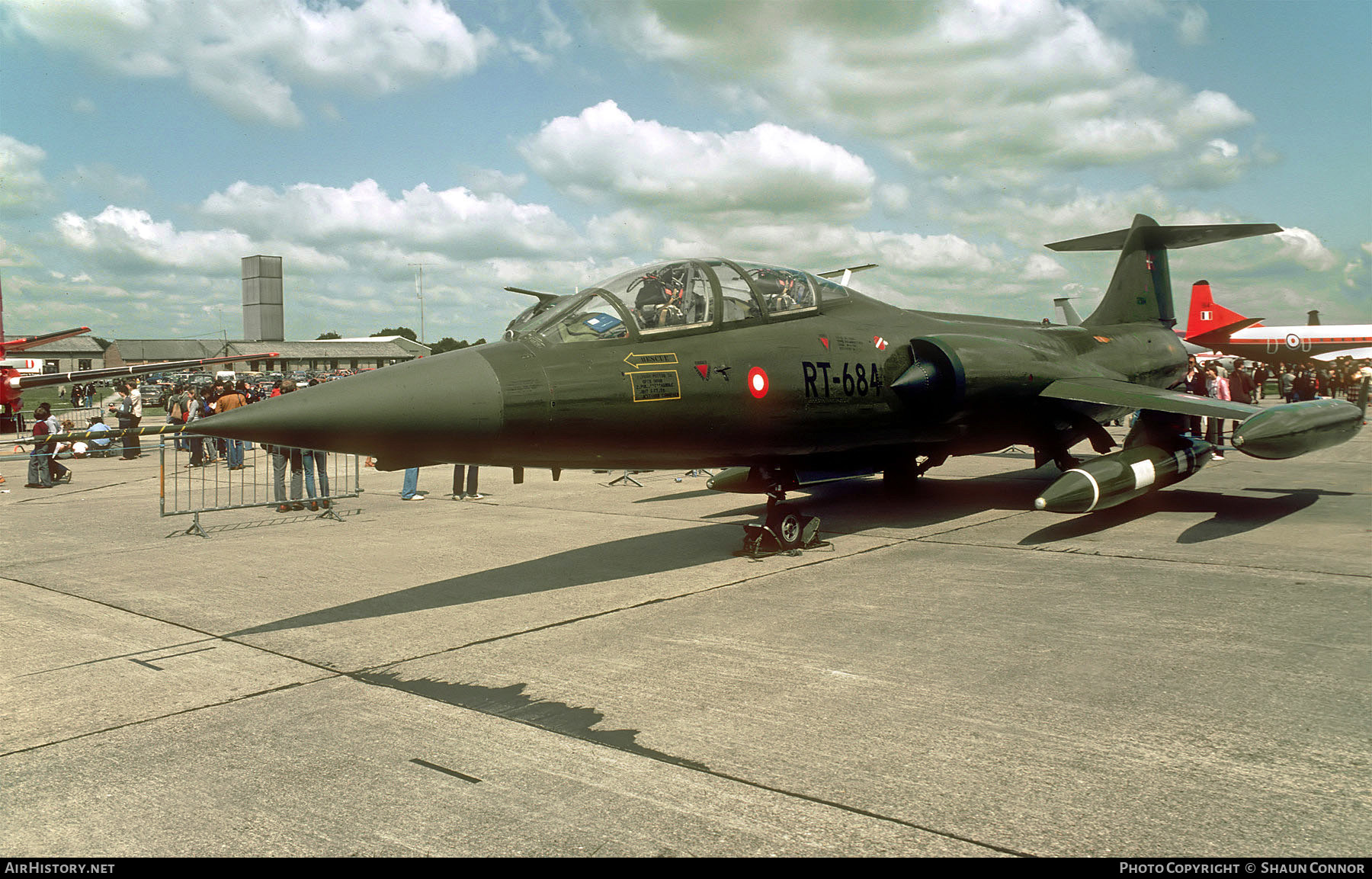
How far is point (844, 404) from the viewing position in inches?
326

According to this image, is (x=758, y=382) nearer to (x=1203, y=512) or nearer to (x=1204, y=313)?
(x=1203, y=512)

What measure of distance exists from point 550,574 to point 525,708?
130 inches

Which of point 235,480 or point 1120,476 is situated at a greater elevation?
Answer: point 1120,476

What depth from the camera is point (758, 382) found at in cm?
746

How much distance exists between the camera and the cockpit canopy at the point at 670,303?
22.2 ft

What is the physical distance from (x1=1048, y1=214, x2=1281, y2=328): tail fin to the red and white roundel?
892cm

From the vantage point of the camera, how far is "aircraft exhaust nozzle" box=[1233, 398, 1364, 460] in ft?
30.0

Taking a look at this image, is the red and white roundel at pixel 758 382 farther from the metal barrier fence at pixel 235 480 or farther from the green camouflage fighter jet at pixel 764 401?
the metal barrier fence at pixel 235 480

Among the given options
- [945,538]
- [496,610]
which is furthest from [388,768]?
[945,538]

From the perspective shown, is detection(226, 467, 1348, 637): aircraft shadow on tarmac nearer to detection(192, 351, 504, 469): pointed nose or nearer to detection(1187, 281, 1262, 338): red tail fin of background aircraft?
detection(192, 351, 504, 469): pointed nose

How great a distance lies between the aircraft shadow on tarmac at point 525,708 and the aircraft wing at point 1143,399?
7.68 meters

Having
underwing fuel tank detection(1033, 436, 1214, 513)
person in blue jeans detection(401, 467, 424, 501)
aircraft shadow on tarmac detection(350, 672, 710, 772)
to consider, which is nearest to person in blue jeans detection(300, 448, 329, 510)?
person in blue jeans detection(401, 467, 424, 501)

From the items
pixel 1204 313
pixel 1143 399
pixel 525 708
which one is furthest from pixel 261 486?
pixel 1204 313

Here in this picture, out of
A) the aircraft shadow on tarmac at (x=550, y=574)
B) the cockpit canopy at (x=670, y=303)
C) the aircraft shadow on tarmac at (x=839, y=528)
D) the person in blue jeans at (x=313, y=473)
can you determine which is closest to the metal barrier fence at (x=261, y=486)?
the person in blue jeans at (x=313, y=473)
